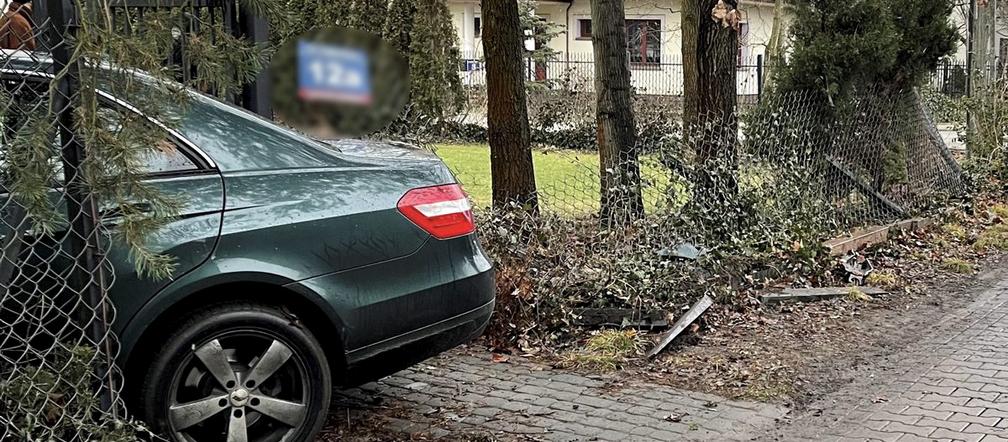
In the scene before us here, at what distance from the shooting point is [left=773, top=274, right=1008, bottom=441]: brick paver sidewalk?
15.8ft

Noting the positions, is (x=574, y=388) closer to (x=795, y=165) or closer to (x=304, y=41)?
(x=304, y=41)

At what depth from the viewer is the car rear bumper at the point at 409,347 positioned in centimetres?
436

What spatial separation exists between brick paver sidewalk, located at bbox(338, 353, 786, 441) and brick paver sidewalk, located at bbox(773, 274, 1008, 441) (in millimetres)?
343

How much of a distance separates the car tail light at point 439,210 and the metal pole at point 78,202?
1320mm

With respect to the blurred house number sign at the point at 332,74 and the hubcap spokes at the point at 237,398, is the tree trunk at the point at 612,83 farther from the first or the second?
the hubcap spokes at the point at 237,398

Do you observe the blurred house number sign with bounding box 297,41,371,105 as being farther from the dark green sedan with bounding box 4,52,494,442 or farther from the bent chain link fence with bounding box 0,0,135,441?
the bent chain link fence with bounding box 0,0,135,441

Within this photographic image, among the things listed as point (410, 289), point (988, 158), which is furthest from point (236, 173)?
point (988, 158)

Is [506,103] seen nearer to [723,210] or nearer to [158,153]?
[723,210]

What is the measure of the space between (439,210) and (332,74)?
1.45m

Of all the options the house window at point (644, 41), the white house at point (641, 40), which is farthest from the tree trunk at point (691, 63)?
the house window at point (644, 41)

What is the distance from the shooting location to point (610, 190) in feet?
24.5

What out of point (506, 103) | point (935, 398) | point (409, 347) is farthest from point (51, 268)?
point (506, 103)

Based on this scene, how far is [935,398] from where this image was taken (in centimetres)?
531

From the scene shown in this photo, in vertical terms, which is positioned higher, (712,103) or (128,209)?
(712,103)
